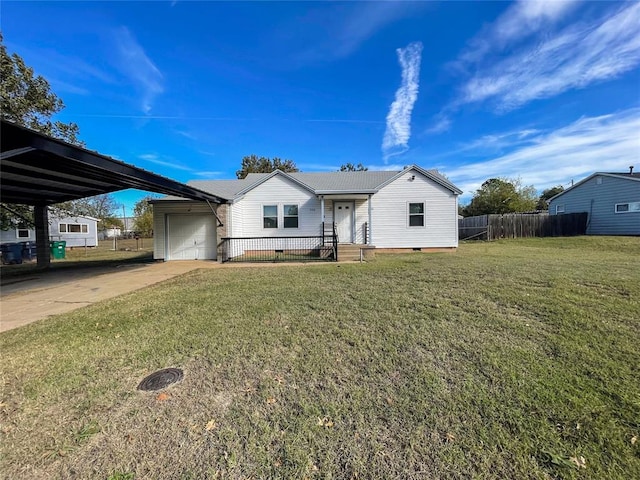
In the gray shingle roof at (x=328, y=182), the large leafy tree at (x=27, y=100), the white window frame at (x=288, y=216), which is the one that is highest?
the large leafy tree at (x=27, y=100)

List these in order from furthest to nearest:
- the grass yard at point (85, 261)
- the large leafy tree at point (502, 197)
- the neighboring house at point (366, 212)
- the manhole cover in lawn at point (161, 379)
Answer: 1. the large leafy tree at point (502, 197)
2. the neighboring house at point (366, 212)
3. the grass yard at point (85, 261)
4. the manhole cover in lawn at point (161, 379)

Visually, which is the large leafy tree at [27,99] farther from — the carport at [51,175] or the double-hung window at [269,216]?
the double-hung window at [269,216]

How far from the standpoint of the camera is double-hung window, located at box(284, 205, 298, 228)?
47.1ft

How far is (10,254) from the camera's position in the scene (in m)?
15.5

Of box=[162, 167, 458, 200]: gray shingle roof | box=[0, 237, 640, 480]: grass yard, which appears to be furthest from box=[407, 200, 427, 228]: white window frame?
box=[0, 237, 640, 480]: grass yard

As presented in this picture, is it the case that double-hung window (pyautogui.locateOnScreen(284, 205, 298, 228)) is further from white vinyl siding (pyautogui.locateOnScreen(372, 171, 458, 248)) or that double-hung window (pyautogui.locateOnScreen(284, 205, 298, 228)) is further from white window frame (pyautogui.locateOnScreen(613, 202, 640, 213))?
white window frame (pyautogui.locateOnScreen(613, 202, 640, 213))

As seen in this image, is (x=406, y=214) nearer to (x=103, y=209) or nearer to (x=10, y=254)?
(x=10, y=254)

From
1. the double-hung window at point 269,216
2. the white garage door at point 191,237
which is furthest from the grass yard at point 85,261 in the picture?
the double-hung window at point 269,216

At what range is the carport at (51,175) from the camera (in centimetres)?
454

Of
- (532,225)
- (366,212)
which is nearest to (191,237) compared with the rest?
(366,212)

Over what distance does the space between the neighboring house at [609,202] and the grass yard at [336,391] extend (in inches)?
734

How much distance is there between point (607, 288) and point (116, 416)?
7.97 metres

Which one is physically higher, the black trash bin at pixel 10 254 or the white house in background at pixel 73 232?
the white house in background at pixel 73 232

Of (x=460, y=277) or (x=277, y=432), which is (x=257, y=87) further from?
(x=277, y=432)
